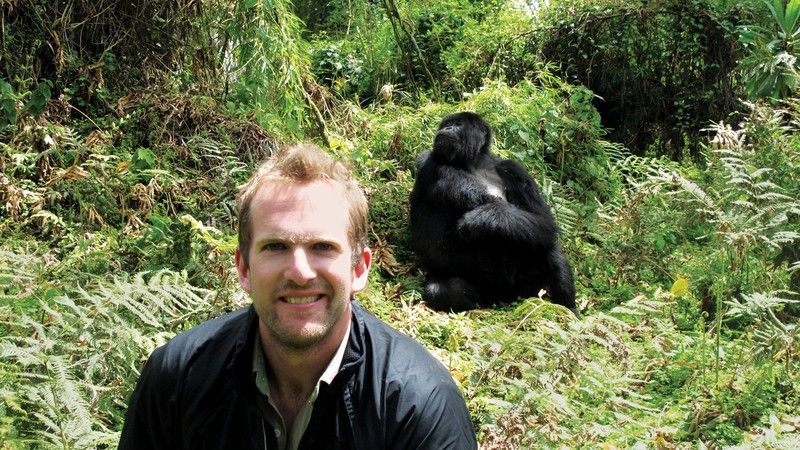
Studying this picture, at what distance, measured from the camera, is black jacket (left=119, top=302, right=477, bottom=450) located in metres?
1.79

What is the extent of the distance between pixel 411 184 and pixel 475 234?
1006 mm

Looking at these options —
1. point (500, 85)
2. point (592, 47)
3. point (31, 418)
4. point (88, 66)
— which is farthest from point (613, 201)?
point (31, 418)

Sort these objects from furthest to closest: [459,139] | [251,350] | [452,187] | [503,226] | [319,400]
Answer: [459,139] → [452,187] → [503,226] → [251,350] → [319,400]

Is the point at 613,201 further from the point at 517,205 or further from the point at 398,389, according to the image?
the point at 398,389

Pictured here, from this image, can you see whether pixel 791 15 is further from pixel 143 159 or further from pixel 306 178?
pixel 306 178

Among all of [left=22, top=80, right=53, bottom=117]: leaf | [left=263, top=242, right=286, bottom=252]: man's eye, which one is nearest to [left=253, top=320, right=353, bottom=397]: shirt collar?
[left=263, top=242, right=286, bottom=252]: man's eye

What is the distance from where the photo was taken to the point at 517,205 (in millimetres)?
5707

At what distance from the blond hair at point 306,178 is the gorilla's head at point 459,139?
364 cm

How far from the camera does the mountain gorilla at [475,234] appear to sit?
5.45 meters

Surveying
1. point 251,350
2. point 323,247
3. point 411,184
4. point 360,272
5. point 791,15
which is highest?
point 791,15

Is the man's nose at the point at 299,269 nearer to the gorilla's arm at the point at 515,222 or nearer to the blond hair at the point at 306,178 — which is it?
the blond hair at the point at 306,178

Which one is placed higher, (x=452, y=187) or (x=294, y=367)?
(x=294, y=367)

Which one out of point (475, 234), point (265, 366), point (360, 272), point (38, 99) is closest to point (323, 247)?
point (360, 272)

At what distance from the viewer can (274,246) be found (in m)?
1.89
